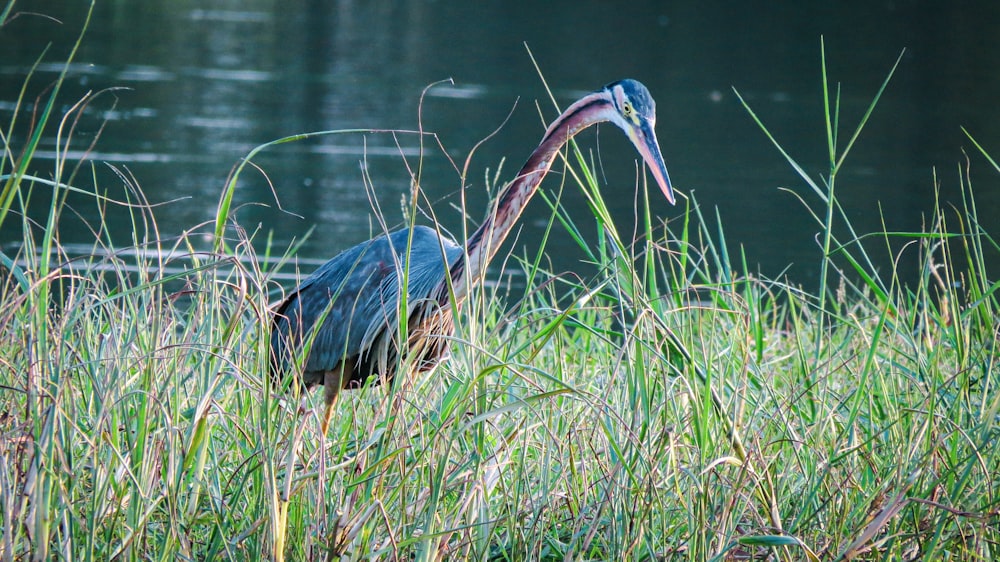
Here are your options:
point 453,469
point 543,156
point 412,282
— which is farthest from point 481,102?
point 453,469

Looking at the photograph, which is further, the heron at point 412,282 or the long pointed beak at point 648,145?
the heron at point 412,282

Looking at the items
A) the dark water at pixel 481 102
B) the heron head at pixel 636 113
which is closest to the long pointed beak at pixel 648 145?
the heron head at pixel 636 113

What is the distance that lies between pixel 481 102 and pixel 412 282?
33.8 feet

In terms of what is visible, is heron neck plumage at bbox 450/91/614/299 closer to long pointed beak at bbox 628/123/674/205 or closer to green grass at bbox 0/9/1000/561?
long pointed beak at bbox 628/123/674/205

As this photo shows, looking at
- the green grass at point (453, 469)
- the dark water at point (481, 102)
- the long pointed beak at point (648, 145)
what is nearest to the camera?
the green grass at point (453, 469)

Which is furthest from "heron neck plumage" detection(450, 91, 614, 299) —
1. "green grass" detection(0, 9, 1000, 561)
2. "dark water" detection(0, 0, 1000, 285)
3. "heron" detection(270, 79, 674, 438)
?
"dark water" detection(0, 0, 1000, 285)

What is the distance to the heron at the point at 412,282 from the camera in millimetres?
3096

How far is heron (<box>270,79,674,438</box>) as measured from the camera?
10.2 feet

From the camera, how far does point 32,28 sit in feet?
57.4

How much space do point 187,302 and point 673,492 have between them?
4.19m

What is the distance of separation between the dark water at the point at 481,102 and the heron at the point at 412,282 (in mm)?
617

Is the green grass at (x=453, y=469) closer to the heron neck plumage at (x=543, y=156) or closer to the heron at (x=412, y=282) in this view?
the heron at (x=412, y=282)

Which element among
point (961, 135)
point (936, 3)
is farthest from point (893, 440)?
point (936, 3)

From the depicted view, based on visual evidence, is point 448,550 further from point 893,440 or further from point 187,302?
point 187,302
